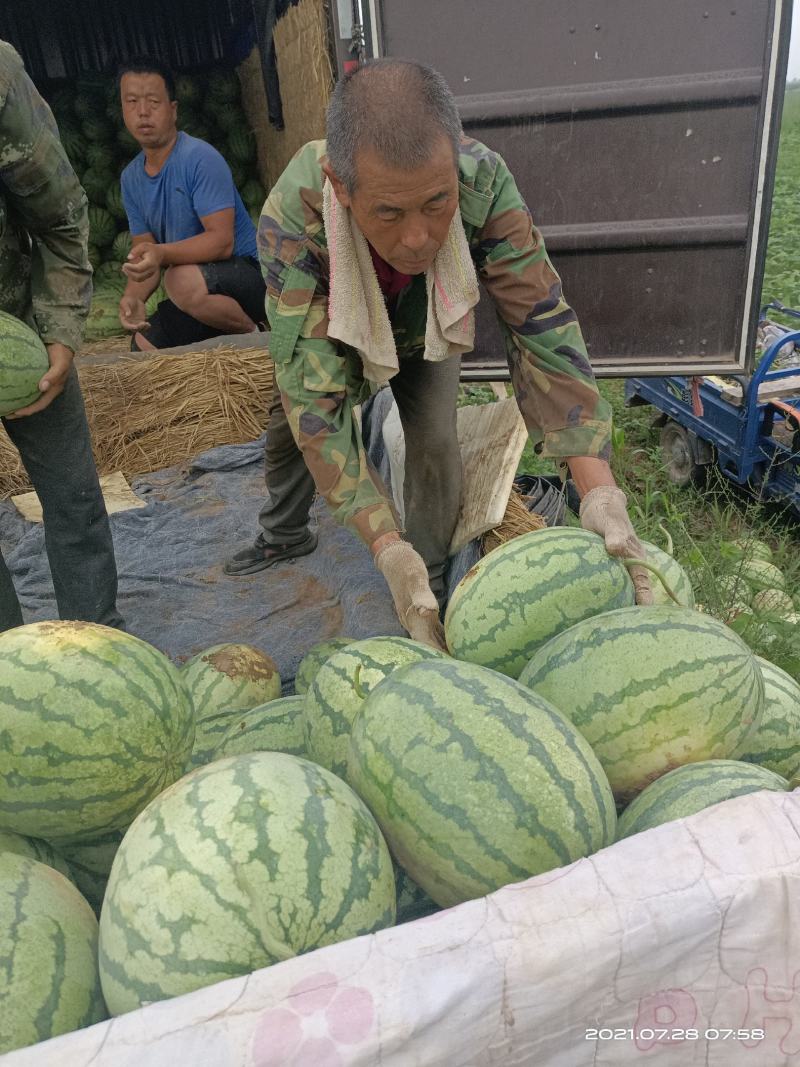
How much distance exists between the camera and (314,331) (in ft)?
7.77

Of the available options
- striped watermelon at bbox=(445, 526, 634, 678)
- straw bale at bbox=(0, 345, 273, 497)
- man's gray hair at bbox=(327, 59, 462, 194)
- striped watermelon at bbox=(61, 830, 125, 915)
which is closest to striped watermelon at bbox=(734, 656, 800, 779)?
striped watermelon at bbox=(445, 526, 634, 678)

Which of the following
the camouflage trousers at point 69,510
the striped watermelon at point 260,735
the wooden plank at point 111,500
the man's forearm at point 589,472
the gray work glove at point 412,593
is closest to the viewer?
the striped watermelon at point 260,735

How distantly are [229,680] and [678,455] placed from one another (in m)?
4.38

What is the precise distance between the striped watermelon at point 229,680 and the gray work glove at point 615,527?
2.90 ft

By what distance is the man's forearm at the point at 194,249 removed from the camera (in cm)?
547

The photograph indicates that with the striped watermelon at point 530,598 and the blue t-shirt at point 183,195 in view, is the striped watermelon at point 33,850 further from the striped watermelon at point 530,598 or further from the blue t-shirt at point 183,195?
the blue t-shirt at point 183,195

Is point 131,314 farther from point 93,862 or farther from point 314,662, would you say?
point 93,862

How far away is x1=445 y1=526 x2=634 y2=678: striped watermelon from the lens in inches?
63.8

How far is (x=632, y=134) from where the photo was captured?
3.73 metres

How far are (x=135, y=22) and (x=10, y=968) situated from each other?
10.1 metres

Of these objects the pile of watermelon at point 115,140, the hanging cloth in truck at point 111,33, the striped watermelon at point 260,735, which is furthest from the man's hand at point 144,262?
the hanging cloth in truck at point 111,33

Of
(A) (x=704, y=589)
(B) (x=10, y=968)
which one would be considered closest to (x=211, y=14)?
(A) (x=704, y=589)

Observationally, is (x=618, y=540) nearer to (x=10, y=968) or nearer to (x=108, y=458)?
(x=10, y=968)

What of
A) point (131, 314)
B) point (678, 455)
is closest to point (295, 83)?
point (131, 314)
